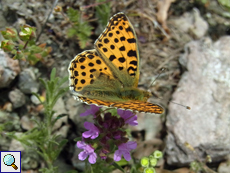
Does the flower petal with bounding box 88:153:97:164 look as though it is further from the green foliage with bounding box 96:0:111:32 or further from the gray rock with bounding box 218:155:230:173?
the green foliage with bounding box 96:0:111:32

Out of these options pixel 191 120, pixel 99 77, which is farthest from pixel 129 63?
pixel 191 120

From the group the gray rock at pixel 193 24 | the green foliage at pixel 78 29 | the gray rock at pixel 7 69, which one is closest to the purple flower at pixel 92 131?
the gray rock at pixel 7 69

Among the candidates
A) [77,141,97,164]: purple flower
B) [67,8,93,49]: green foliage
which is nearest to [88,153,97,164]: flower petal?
[77,141,97,164]: purple flower

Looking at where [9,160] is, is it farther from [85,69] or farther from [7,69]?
[85,69]

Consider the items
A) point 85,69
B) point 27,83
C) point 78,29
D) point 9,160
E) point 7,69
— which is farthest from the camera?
point 78,29

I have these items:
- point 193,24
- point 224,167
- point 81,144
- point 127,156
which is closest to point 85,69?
point 81,144

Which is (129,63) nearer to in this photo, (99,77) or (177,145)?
(99,77)

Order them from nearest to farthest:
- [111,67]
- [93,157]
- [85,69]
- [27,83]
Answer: [93,157] < [85,69] < [111,67] < [27,83]
